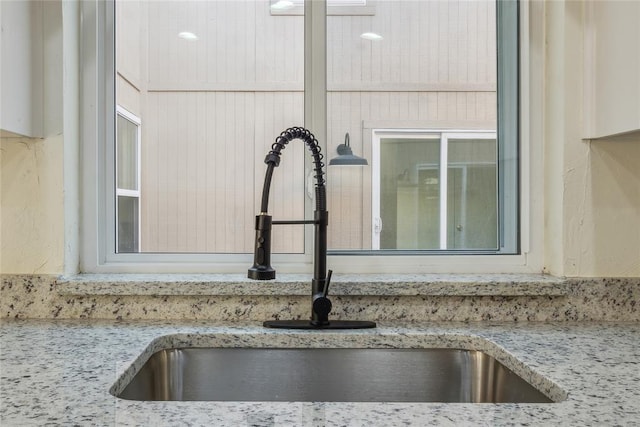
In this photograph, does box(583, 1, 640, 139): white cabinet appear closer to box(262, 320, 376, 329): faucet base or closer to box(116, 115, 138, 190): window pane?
box(262, 320, 376, 329): faucet base

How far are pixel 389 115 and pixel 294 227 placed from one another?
1.39ft

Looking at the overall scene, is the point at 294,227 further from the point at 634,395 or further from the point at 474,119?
the point at 634,395

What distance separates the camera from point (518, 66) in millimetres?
1416

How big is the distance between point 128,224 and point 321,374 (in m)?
0.71

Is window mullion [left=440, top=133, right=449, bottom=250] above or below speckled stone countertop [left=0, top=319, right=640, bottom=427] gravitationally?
above

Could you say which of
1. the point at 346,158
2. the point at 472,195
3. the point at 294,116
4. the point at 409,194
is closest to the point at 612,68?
the point at 472,195

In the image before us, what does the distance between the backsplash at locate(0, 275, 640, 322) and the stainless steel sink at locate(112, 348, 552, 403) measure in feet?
0.44

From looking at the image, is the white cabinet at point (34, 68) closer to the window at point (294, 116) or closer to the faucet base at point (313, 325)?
the window at point (294, 116)

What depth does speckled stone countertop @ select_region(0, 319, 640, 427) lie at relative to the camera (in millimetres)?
672

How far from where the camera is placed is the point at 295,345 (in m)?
1.15

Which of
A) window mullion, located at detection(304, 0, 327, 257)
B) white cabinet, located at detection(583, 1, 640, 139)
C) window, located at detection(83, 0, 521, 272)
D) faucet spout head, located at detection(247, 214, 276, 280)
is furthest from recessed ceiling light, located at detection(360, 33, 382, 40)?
faucet spout head, located at detection(247, 214, 276, 280)

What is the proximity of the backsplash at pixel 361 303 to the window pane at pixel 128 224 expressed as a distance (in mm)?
199

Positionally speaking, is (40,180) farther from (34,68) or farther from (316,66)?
(316,66)

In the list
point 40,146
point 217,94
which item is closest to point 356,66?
point 217,94
